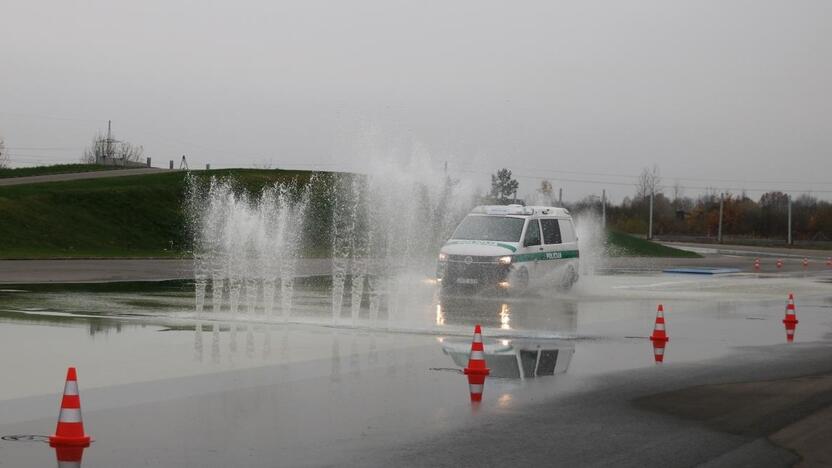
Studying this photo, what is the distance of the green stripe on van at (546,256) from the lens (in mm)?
25569

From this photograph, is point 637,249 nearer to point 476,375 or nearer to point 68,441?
point 476,375

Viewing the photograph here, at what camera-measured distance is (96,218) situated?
173ft

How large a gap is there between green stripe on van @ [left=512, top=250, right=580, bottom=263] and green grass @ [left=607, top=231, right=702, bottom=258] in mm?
36452

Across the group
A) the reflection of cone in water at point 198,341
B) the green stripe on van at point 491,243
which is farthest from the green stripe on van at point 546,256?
the reflection of cone in water at point 198,341

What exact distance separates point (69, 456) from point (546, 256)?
65.4ft

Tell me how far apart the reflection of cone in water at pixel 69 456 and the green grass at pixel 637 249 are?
57801 millimetres

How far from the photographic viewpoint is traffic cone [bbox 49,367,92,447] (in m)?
7.79

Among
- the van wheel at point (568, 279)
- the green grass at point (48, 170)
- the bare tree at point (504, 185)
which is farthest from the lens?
the bare tree at point (504, 185)

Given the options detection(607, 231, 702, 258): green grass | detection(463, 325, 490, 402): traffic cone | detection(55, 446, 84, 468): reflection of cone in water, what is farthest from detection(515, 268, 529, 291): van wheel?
detection(607, 231, 702, 258): green grass

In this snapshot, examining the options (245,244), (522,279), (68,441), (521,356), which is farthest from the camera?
(245,244)

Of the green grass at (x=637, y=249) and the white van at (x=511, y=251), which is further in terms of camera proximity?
the green grass at (x=637, y=249)

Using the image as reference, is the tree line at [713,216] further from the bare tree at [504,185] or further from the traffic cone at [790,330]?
the traffic cone at [790,330]

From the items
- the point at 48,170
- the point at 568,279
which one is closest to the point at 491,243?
the point at 568,279

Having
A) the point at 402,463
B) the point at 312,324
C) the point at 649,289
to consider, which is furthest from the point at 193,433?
the point at 649,289
